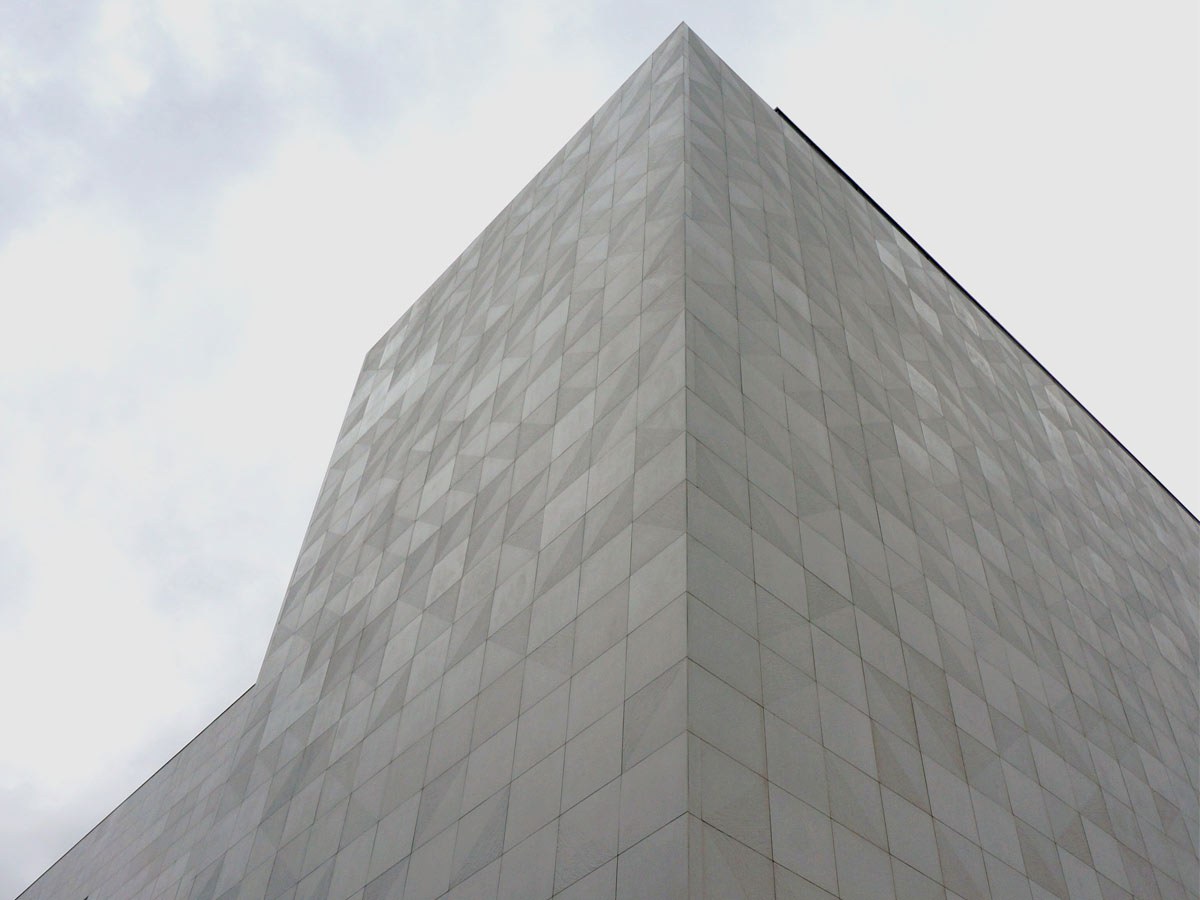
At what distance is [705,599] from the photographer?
15.2 metres

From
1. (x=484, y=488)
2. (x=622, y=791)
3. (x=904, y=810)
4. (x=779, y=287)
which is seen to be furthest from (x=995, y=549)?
(x=622, y=791)

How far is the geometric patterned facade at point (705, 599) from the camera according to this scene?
14531 millimetres

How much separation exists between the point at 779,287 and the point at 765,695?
449 inches

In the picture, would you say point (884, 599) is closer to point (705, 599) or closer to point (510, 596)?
point (705, 599)

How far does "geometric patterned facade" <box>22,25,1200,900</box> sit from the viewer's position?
14531mm

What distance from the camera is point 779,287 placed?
930 inches

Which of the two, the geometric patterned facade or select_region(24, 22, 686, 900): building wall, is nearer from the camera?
the geometric patterned facade

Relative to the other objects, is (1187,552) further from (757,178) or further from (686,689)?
(686,689)

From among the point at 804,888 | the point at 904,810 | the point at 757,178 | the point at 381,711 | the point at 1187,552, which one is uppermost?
the point at 757,178

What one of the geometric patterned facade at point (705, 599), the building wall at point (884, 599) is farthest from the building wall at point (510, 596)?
the building wall at point (884, 599)

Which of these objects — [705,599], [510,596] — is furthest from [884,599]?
[510,596]

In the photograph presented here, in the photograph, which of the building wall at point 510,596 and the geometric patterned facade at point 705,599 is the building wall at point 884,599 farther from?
the building wall at point 510,596

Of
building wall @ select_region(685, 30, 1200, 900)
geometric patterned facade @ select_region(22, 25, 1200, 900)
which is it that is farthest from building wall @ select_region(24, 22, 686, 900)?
building wall @ select_region(685, 30, 1200, 900)

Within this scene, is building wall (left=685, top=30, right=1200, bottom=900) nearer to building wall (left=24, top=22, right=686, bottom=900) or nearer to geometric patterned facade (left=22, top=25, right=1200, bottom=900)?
geometric patterned facade (left=22, top=25, right=1200, bottom=900)
